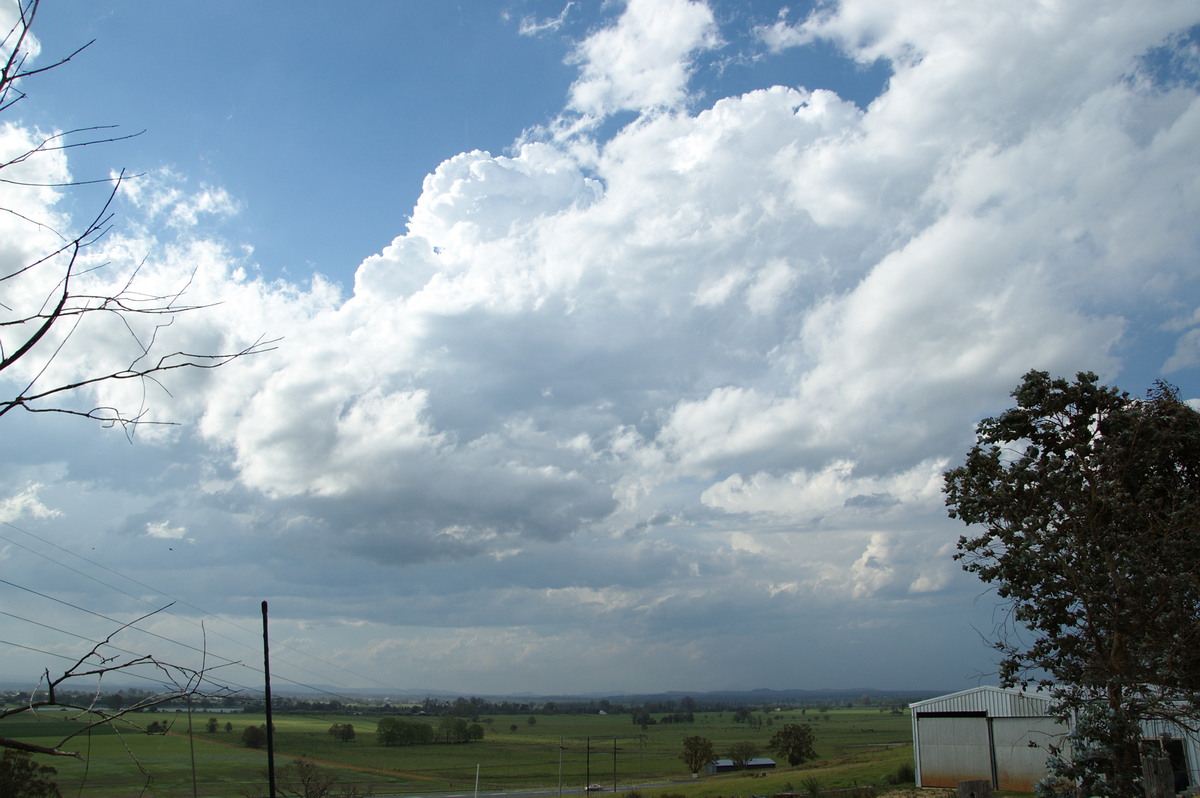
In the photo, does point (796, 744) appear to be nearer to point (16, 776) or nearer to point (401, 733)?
point (16, 776)

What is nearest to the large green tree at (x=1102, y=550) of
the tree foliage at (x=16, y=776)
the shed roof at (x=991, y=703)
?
the shed roof at (x=991, y=703)

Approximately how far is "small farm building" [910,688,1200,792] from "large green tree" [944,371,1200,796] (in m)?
25.6

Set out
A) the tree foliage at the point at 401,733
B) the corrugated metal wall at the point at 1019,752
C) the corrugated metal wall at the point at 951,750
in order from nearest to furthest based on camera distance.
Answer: the corrugated metal wall at the point at 1019,752, the corrugated metal wall at the point at 951,750, the tree foliage at the point at 401,733

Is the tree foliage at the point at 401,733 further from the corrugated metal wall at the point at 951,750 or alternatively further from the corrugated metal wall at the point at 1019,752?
the corrugated metal wall at the point at 1019,752

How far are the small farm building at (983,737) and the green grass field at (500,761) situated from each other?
626 cm

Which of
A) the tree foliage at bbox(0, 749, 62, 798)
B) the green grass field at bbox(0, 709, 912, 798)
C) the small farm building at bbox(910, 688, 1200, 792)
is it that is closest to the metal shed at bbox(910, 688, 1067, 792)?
the small farm building at bbox(910, 688, 1200, 792)

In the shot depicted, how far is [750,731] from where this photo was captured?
173 meters

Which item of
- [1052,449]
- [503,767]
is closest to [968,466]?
[1052,449]

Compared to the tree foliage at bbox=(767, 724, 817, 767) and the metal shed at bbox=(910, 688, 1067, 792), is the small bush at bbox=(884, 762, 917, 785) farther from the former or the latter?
the tree foliage at bbox=(767, 724, 817, 767)

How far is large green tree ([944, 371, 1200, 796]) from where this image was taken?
40.4 ft

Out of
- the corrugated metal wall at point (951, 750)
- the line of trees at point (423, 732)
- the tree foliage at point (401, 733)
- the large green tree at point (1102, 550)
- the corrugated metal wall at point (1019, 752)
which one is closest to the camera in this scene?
the large green tree at point (1102, 550)

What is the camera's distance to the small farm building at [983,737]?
1464 inches

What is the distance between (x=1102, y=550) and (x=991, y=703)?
30.6 m

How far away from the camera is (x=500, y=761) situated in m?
129
